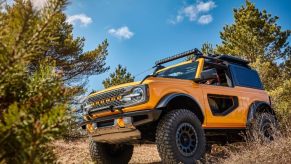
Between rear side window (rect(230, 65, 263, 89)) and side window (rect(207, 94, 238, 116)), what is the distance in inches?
22.9

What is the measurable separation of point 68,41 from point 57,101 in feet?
56.0

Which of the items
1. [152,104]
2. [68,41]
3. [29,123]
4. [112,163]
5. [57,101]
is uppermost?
[68,41]

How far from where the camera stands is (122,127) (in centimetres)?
542

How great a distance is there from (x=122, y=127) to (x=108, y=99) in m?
0.65

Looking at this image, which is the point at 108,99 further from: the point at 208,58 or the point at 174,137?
the point at 208,58

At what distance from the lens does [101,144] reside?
6.64m

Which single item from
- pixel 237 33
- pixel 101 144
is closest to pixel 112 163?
pixel 101 144

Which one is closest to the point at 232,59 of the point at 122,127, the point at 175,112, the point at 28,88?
the point at 175,112

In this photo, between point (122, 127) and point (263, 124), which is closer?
point (122, 127)

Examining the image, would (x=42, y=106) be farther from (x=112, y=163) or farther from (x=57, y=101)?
(x=112, y=163)

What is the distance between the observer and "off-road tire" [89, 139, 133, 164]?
6564mm

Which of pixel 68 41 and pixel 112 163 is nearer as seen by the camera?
pixel 112 163

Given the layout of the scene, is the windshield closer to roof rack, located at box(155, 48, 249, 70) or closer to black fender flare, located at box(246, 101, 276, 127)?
roof rack, located at box(155, 48, 249, 70)

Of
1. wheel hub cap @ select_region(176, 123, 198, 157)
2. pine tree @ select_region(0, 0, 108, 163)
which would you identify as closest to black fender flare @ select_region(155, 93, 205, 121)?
wheel hub cap @ select_region(176, 123, 198, 157)
